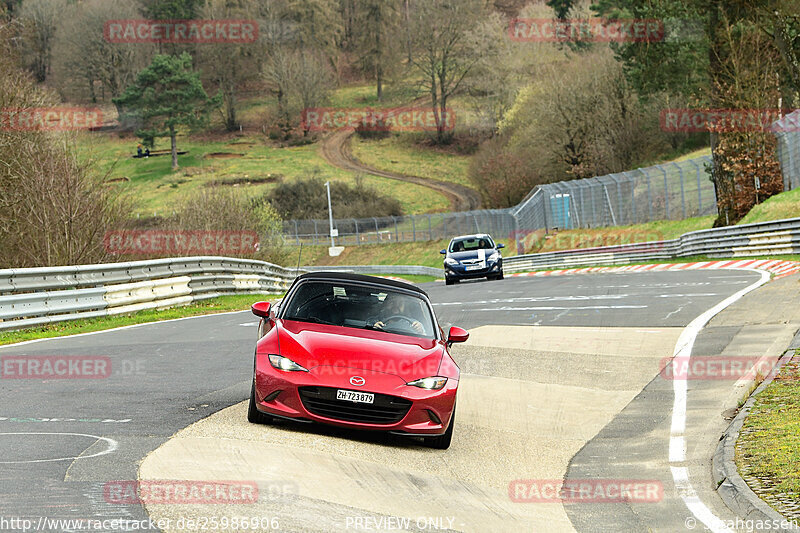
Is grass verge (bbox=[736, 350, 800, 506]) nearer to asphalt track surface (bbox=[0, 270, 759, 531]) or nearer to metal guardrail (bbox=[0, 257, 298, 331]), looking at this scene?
asphalt track surface (bbox=[0, 270, 759, 531])

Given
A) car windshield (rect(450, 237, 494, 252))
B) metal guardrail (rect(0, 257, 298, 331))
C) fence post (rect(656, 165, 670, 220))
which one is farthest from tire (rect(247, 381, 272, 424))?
fence post (rect(656, 165, 670, 220))

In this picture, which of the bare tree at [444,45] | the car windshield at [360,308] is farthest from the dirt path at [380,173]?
the car windshield at [360,308]

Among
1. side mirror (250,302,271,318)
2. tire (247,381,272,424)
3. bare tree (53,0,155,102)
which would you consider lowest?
tire (247,381,272,424)

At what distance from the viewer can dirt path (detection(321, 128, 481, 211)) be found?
99.0 metres

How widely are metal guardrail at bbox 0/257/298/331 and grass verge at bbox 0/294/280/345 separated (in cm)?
14

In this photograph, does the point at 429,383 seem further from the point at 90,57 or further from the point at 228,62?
the point at 228,62

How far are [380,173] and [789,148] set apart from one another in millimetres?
77263

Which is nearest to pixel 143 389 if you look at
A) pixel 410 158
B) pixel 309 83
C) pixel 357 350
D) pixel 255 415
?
pixel 255 415

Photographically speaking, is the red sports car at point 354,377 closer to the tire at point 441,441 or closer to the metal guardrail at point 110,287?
the tire at point 441,441

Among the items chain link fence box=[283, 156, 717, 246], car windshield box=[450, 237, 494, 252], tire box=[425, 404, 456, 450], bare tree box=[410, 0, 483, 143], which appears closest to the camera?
tire box=[425, 404, 456, 450]

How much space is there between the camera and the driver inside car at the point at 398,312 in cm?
941

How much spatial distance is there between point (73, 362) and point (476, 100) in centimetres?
10303

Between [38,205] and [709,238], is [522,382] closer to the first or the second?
[38,205]

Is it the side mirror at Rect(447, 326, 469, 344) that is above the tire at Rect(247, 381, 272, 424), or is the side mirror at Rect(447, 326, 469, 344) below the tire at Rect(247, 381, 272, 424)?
above
